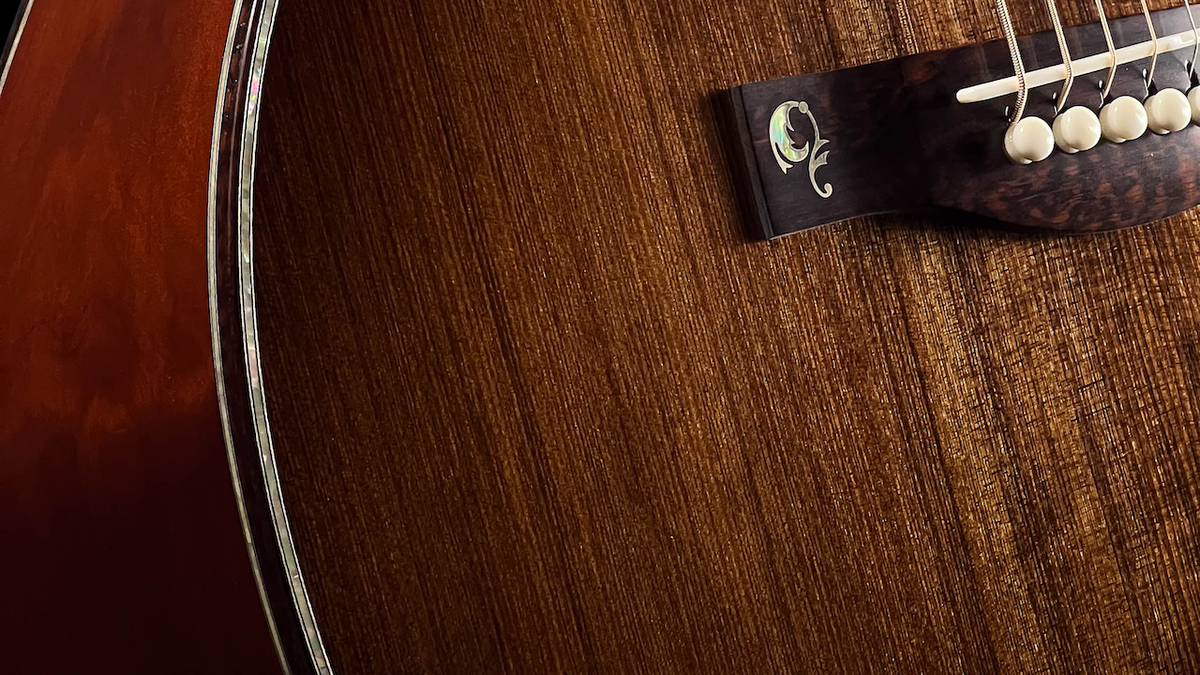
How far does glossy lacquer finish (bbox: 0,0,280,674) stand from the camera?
350 millimetres

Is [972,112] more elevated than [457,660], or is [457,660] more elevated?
[972,112]

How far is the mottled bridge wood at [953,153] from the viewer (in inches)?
21.4

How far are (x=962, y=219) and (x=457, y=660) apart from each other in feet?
1.42

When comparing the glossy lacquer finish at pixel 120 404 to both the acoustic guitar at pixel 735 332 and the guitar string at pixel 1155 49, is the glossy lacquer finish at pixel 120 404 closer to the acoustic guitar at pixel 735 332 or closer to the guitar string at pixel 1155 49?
the acoustic guitar at pixel 735 332

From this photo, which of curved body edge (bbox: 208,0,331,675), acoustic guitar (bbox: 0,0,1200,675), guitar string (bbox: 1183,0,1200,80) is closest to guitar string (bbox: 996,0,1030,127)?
acoustic guitar (bbox: 0,0,1200,675)

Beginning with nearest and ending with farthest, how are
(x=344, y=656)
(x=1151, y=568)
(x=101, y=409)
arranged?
(x=101, y=409)
(x=344, y=656)
(x=1151, y=568)

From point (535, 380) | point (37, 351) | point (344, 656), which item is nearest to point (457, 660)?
point (344, 656)

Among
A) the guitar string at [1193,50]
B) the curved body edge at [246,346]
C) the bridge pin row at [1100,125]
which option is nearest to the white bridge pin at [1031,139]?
the bridge pin row at [1100,125]

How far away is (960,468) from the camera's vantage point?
22.9 inches

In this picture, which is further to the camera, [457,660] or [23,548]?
[457,660]

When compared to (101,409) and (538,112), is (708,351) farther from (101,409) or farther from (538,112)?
(101,409)

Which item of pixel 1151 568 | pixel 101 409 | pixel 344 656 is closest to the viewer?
pixel 101 409

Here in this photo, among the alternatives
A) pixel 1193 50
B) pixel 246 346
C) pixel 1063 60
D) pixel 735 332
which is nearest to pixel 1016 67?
pixel 1063 60

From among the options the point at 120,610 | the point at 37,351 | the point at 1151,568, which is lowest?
the point at 1151,568
